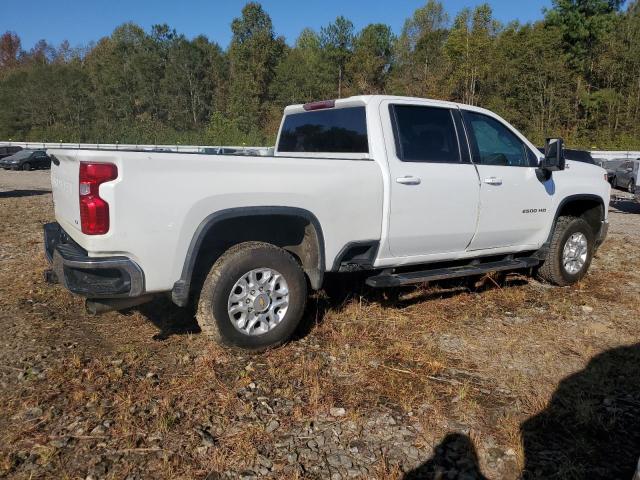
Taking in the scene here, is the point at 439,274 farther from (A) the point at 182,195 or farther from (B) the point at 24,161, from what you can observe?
(B) the point at 24,161

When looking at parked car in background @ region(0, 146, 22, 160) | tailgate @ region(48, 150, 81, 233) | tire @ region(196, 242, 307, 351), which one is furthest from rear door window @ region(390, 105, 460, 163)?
parked car in background @ region(0, 146, 22, 160)

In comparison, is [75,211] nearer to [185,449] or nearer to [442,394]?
[185,449]

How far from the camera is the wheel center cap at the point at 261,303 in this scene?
3.96 meters

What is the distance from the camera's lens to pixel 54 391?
3.42 meters

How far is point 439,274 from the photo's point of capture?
188 inches

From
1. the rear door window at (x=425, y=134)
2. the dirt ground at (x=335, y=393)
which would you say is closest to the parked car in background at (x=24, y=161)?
the dirt ground at (x=335, y=393)

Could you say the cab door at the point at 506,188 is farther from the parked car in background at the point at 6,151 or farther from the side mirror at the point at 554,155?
the parked car in background at the point at 6,151

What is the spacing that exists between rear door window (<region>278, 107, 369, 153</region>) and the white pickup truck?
0.02m

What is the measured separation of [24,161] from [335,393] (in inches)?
1232

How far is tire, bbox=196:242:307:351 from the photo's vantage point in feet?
12.4

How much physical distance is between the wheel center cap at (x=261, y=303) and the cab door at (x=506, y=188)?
2.19m

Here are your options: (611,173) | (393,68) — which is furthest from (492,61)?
(611,173)

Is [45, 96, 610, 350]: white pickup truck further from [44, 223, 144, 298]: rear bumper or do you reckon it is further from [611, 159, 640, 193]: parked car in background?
[611, 159, 640, 193]: parked car in background

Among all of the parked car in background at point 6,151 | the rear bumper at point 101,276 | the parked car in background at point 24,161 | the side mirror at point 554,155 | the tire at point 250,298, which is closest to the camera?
the rear bumper at point 101,276
